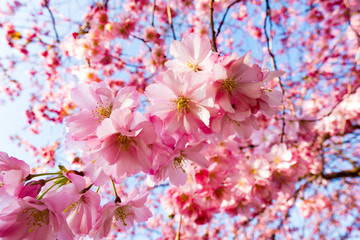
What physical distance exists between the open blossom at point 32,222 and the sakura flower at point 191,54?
63 centimetres

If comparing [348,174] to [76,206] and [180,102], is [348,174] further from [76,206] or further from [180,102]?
[76,206]

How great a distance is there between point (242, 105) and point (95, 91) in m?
0.53

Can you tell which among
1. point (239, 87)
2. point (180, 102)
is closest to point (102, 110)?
point (180, 102)

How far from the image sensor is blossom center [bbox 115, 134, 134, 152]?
802 mm

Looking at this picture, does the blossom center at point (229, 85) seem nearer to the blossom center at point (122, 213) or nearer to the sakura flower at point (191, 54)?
the sakura flower at point (191, 54)

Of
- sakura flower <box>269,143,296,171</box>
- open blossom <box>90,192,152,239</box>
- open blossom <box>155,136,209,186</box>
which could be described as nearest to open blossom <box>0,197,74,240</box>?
open blossom <box>90,192,152,239</box>

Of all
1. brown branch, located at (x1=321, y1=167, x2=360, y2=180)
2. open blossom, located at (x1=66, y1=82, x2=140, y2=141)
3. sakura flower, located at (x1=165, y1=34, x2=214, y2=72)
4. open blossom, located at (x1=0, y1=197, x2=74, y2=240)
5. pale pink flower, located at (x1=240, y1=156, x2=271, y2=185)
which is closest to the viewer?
open blossom, located at (x1=0, y1=197, x2=74, y2=240)

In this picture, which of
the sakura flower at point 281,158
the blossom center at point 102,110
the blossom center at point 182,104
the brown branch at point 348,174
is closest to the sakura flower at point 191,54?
the blossom center at point 182,104

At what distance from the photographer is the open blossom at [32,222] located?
706mm

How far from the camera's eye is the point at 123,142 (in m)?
0.82

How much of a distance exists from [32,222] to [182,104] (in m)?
0.60

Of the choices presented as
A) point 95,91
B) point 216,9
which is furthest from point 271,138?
point 216,9

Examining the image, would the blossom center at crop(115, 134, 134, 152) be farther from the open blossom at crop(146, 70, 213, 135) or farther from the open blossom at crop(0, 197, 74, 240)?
the open blossom at crop(0, 197, 74, 240)

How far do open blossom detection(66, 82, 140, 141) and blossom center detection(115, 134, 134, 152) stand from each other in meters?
0.09
